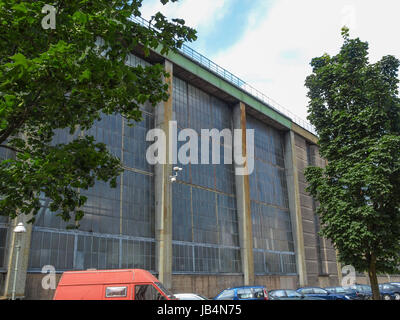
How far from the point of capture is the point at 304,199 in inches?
1897

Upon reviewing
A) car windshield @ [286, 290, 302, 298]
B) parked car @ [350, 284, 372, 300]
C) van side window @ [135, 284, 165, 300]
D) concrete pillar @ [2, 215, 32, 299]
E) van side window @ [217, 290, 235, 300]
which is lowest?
parked car @ [350, 284, 372, 300]

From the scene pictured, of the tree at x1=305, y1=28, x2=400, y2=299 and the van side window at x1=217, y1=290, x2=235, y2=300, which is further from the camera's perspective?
the van side window at x1=217, y1=290, x2=235, y2=300

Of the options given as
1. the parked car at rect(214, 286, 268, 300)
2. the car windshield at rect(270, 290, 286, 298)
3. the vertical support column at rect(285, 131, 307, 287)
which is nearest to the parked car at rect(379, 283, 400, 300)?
the car windshield at rect(270, 290, 286, 298)

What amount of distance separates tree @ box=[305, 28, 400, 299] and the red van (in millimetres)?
11174

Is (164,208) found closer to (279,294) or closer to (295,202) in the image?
(279,294)

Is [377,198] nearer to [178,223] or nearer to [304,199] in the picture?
[178,223]

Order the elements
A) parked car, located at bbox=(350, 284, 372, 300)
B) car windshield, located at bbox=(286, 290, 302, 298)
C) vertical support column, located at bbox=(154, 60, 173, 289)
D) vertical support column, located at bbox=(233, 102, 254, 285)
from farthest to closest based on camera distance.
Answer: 1. vertical support column, located at bbox=(233, 102, 254, 285)
2. vertical support column, located at bbox=(154, 60, 173, 289)
3. parked car, located at bbox=(350, 284, 372, 300)
4. car windshield, located at bbox=(286, 290, 302, 298)

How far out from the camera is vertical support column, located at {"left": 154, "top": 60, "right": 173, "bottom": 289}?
27484 millimetres

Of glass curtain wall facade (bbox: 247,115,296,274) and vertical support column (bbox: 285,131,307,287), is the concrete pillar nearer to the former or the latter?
glass curtain wall facade (bbox: 247,115,296,274)

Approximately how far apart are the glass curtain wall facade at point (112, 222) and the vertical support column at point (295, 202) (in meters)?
22.9

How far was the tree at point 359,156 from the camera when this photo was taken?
18.3 m

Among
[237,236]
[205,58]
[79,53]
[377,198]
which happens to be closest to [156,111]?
[205,58]

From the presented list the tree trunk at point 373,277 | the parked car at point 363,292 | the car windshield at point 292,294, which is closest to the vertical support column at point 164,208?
the car windshield at point 292,294

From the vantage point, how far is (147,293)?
12406mm
